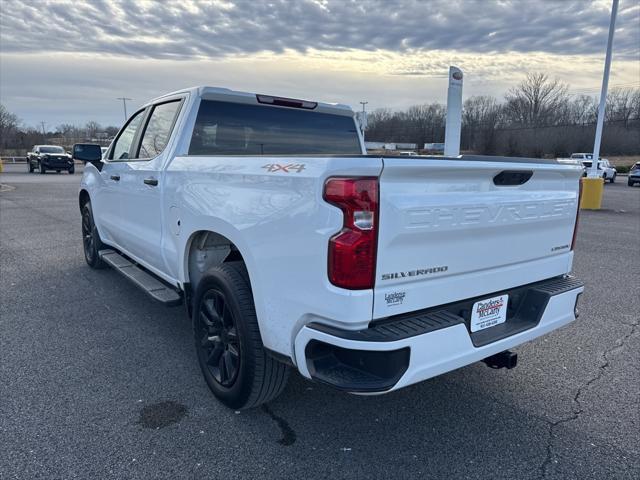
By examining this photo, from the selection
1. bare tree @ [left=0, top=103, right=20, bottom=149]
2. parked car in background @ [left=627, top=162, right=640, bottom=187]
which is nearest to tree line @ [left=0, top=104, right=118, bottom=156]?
bare tree @ [left=0, top=103, right=20, bottom=149]

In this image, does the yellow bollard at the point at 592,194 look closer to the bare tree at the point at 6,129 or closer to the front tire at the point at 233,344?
the front tire at the point at 233,344

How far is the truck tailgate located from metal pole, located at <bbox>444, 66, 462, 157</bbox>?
51.3 inches

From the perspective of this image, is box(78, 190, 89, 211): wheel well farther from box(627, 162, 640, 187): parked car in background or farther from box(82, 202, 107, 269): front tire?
box(627, 162, 640, 187): parked car in background

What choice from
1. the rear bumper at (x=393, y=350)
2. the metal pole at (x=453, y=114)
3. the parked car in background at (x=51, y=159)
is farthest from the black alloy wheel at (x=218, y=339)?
the parked car in background at (x=51, y=159)

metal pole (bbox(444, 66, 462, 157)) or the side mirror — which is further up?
metal pole (bbox(444, 66, 462, 157))

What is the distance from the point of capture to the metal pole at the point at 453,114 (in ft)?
14.2

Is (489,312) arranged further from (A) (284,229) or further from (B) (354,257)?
(A) (284,229)

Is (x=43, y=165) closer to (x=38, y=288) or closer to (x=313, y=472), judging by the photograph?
(x=38, y=288)

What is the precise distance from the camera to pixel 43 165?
31.2 meters

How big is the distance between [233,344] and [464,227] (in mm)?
1576

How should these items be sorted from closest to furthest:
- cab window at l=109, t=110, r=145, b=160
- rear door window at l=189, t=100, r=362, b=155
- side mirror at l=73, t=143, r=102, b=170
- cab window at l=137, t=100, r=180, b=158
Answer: rear door window at l=189, t=100, r=362, b=155, cab window at l=137, t=100, r=180, b=158, cab window at l=109, t=110, r=145, b=160, side mirror at l=73, t=143, r=102, b=170

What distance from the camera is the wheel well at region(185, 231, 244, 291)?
11.6ft

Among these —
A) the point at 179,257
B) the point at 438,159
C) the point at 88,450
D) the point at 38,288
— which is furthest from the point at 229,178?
the point at 38,288

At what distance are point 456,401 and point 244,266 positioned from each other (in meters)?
1.69
